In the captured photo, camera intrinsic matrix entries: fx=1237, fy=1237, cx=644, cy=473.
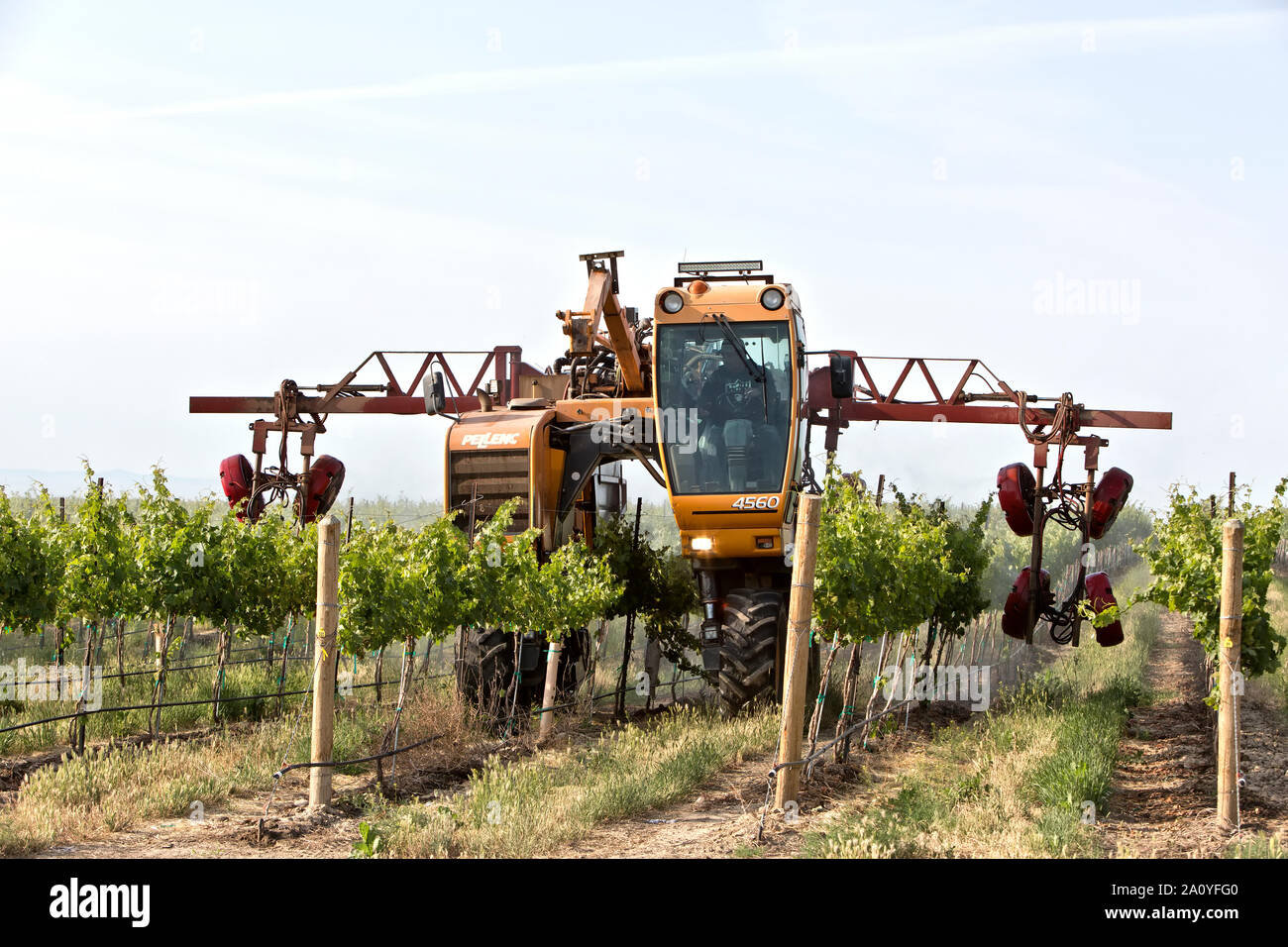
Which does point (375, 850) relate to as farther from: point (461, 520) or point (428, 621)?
point (461, 520)

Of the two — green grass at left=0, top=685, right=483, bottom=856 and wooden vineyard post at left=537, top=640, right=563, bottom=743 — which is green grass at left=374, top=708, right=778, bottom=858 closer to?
wooden vineyard post at left=537, top=640, right=563, bottom=743

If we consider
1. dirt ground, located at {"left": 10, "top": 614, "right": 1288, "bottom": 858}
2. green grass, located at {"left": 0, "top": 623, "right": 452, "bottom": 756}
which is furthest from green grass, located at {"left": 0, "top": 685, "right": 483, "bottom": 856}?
green grass, located at {"left": 0, "top": 623, "right": 452, "bottom": 756}

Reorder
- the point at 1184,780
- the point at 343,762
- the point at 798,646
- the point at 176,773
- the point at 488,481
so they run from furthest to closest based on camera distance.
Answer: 1. the point at 488,481
2. the point at 1184,780
3. the point at 176,773
4. the point at 343,762
5. the point at 798,646

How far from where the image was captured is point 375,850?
8250 mm

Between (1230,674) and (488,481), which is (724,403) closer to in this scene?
(488,481)

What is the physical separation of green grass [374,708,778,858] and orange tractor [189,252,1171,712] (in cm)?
88

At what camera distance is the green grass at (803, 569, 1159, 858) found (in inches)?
330

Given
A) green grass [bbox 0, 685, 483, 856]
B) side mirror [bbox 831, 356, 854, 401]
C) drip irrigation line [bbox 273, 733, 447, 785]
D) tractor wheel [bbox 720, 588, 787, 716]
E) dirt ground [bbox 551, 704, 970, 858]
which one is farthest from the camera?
tractor wheel [bbox 720, 588, 787, 716]

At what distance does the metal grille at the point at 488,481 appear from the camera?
13.9 meters

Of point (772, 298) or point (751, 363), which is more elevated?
point (772, 298)

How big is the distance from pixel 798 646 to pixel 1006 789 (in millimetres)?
2980

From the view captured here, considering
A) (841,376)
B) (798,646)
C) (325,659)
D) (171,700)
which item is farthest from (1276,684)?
(171,700)

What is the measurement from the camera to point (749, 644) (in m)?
13.2

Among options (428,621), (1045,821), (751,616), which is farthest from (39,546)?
(1045,821)
